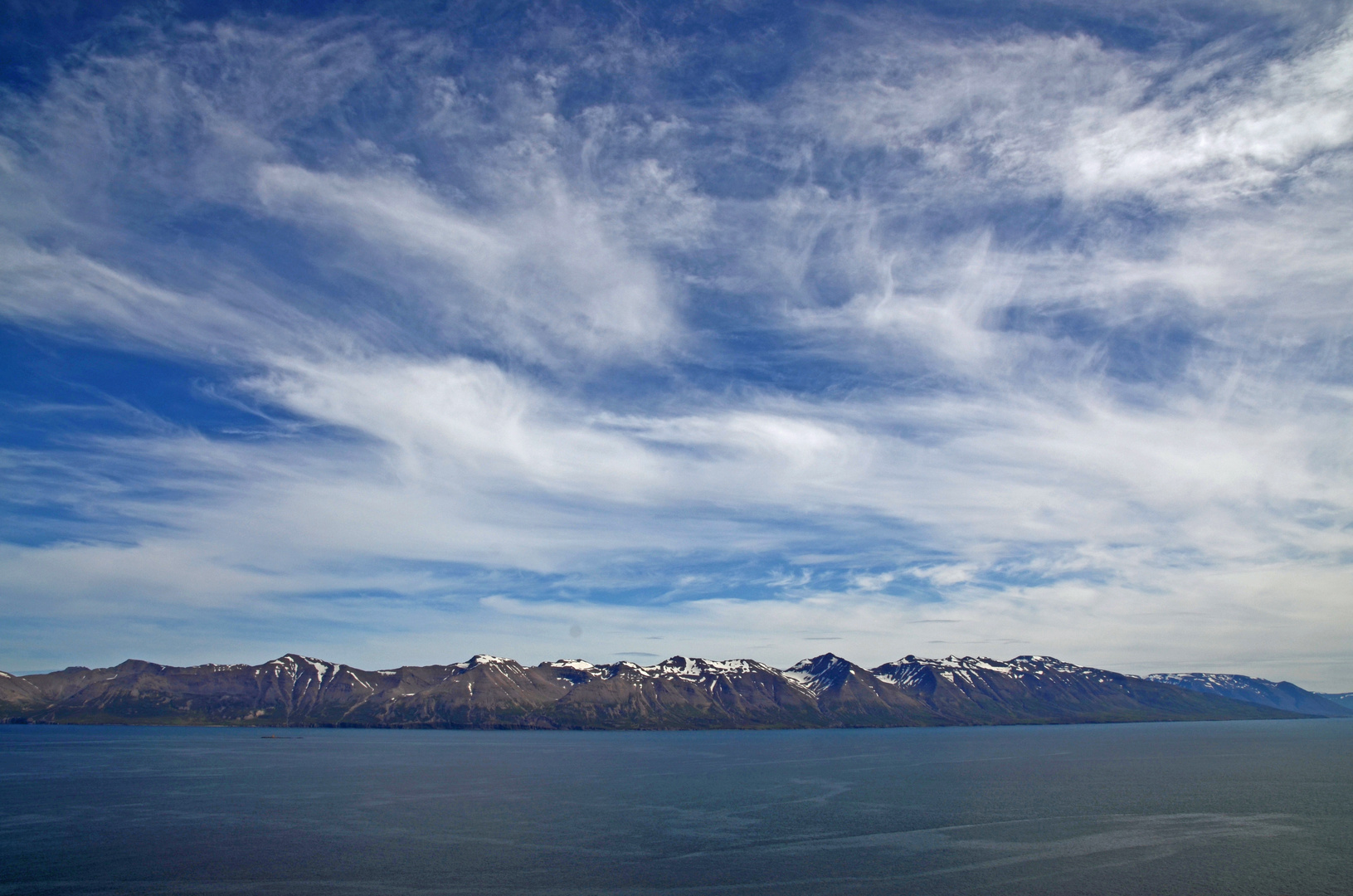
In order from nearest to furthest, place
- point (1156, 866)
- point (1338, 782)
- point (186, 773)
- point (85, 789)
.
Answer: point (1156, 866), point (85, 789), point (1338, 782), point (186, 773)

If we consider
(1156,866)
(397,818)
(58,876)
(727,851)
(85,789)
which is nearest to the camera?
(58,876)

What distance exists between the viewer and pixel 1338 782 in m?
158

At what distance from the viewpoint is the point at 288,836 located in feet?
305

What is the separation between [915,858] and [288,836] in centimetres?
7494

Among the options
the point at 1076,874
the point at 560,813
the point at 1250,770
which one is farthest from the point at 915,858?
the point at 1250,770

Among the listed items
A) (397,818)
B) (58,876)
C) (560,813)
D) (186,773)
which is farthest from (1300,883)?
(186,773)

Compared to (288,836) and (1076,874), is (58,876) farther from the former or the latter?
(1076,874)

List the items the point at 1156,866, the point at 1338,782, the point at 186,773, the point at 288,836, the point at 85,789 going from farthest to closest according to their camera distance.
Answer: the point at 186,773 < the point at 1338,782 < the point at 85,789 < the point at 288,836 < the point at 1156,866

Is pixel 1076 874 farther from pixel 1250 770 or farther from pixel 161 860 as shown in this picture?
pixel 1250 770

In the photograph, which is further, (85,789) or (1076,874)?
(85,789)

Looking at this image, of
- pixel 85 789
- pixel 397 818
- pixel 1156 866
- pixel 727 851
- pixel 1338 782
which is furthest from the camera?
pixel 1338 782

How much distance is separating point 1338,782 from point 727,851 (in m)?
155

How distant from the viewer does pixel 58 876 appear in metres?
71.4

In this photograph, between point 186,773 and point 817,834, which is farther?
point 186,773
